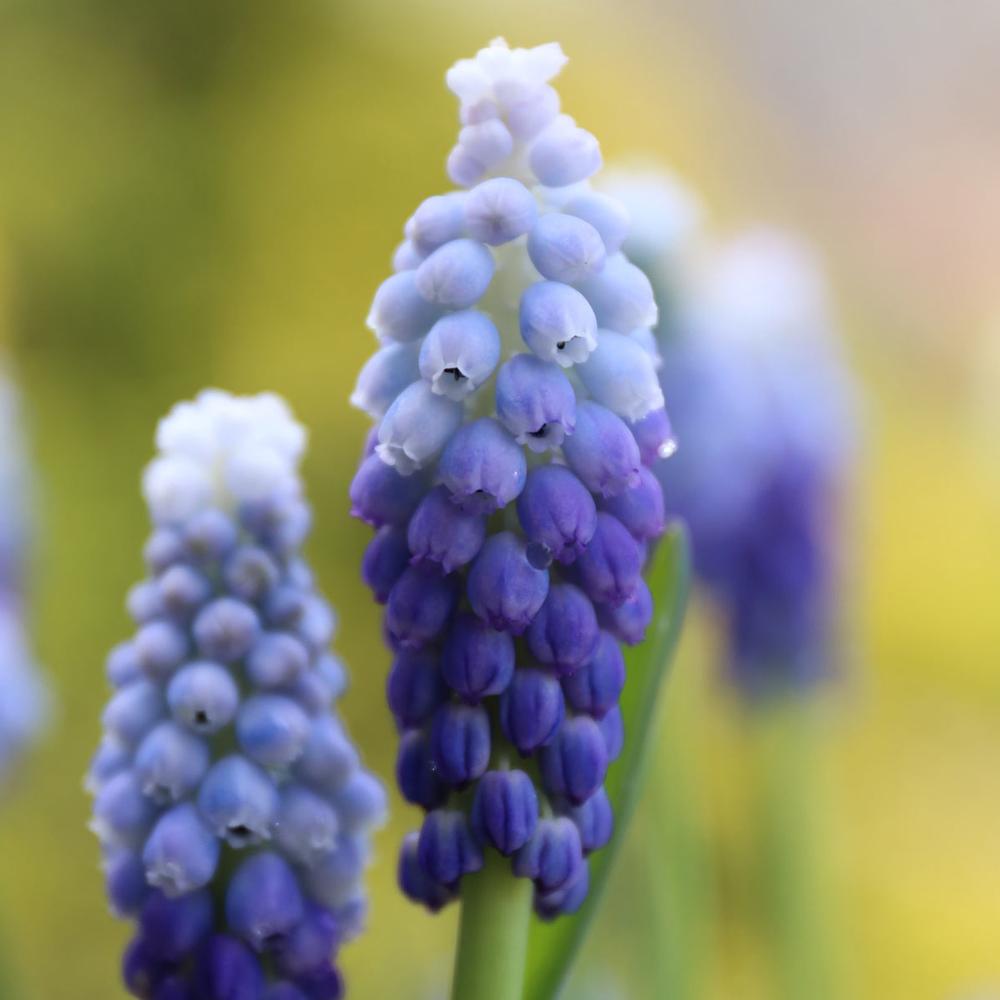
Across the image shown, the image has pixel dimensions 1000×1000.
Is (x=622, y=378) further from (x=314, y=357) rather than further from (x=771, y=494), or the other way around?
(x=314, y=357)

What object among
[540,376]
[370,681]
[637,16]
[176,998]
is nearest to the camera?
[540,376]

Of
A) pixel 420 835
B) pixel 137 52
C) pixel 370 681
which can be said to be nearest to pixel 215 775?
pixel 420 835

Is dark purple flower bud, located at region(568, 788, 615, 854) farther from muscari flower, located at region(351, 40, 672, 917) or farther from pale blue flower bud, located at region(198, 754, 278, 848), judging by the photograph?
pale blue flower bud, located at region(198, 754, 278, 848)

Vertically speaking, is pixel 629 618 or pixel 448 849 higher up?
pixel 629 618

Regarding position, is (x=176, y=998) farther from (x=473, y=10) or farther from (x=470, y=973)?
(x=473, y=10)

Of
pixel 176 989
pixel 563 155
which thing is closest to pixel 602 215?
pixel 563 155

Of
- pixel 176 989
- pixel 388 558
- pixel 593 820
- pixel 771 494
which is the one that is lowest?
pixel 176 989

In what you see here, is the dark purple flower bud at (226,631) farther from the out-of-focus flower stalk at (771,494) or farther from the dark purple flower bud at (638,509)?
the out-of-focus flower stalk at (771,494)
